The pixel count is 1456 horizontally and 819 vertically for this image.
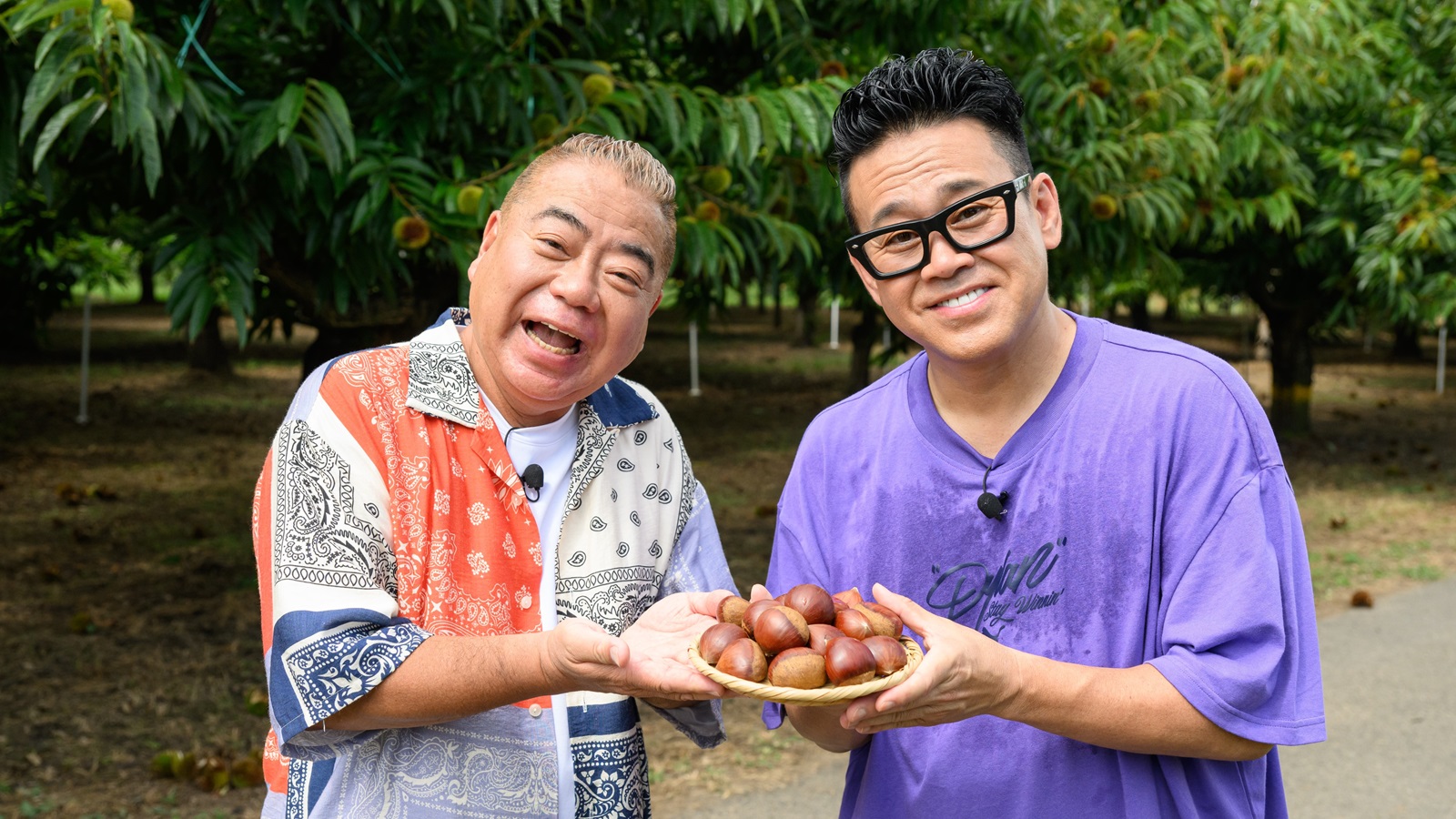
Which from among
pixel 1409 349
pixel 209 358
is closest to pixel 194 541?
pixel 209 358

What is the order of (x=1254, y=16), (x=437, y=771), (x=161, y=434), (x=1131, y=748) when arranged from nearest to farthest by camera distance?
(x=1131, y=748)
(x=437, y=771)
(x=1254, y=16)
(x=161, y=434)

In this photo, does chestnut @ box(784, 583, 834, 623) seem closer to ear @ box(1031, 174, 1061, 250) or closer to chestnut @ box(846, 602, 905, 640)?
chestnut @ box(846, 602, 905, 640)

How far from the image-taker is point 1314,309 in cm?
1234

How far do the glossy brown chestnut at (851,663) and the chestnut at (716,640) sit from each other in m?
0.18

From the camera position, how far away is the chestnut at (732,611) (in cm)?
205

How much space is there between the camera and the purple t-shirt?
182cm

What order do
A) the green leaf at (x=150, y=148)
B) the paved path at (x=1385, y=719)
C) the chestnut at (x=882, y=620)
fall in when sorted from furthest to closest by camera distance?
the paved path at (x=1385, y=719) < the green leaf at (x=150, y=148) < the chestnut at (x=882, y=620)

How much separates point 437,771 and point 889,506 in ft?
2.99

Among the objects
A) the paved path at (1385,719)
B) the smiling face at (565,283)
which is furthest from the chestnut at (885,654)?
the paved path at (1385,719)

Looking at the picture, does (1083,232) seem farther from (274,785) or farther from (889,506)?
(274,785)

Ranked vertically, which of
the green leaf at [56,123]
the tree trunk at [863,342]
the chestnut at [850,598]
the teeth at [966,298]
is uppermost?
the green leaf at [56,123]

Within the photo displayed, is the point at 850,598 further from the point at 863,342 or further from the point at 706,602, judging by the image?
the point at 863,342

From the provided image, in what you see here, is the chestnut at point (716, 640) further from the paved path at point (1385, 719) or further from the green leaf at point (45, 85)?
the paved path at point (1385, 719)

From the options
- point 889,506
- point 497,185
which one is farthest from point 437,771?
point 497,185
